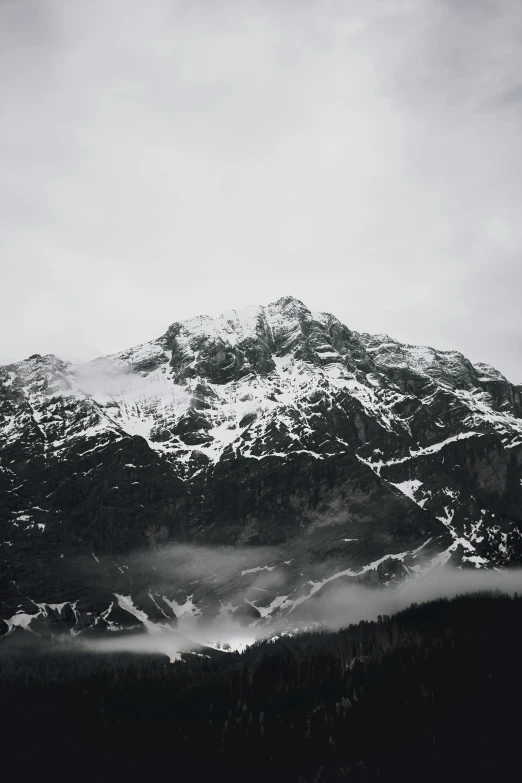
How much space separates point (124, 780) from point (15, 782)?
1061 inches

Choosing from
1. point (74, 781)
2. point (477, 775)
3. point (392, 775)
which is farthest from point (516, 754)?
point (74, 781)

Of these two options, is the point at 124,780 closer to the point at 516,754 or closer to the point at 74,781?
the point at 74,781

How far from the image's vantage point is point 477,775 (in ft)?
636

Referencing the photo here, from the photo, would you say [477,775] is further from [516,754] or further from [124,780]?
[124,780]

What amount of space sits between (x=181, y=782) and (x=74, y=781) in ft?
88.2

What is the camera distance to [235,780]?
199375 mm

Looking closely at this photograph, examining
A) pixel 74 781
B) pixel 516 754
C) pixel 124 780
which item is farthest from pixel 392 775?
pixel 74 781

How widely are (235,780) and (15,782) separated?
55027 mm

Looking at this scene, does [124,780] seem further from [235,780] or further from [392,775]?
[392,775]

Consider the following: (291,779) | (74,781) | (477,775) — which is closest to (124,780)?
Answer: (74,781)

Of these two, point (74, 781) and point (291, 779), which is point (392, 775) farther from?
point (74, 781)

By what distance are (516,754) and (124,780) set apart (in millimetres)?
99575

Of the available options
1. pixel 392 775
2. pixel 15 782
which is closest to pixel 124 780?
pixel 15 782

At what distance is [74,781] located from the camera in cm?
19838
